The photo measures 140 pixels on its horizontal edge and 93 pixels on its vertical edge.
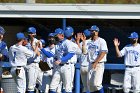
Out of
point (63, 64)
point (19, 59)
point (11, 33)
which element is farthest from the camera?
point (11, 33)

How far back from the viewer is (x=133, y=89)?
12.8m

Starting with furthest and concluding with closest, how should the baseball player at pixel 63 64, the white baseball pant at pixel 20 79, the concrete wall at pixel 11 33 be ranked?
the concrete wall at pixel 11 33
the white baseball pant at pixel 20 79
the baseball player at pixel 63 64

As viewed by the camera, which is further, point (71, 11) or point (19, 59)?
point (71, 11)

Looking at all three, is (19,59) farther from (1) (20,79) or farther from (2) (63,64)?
(2) (63,64)

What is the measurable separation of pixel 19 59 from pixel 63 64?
1.00 meters

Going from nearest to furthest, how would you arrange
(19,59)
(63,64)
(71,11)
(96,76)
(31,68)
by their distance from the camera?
(63,64)
(19,59)
(96,76)
(31,68)
(71,11)

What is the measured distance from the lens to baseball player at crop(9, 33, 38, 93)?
12.5 metres

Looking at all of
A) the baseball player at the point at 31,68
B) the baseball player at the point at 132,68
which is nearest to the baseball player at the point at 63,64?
the baseball player at the point at 31,68

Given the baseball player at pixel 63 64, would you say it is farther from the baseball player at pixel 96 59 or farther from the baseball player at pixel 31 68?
the baseball player at pixel 31 68

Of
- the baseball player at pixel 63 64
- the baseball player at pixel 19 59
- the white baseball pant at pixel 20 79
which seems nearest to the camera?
the baseball player at pixel 63 64

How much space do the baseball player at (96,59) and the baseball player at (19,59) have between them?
127 cm

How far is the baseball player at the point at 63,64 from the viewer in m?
12.3

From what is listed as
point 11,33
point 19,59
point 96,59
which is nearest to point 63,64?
point 96,59

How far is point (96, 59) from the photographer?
12.6 m
